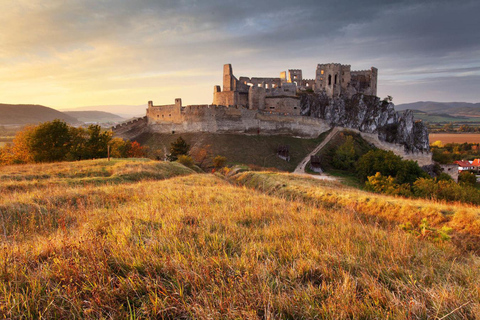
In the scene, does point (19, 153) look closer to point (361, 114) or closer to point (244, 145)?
point (244, 145)

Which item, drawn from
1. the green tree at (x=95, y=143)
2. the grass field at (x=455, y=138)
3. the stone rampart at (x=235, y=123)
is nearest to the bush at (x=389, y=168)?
the stone rampart at (x=235, y=123)

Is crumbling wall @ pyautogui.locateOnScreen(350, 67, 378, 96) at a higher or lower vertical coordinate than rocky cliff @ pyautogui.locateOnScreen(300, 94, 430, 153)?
higher

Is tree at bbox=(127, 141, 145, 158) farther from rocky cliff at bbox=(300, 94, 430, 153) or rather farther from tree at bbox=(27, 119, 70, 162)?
rocky cliff at bbox=(300, 94, 430, 153)

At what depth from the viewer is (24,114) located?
161125mm

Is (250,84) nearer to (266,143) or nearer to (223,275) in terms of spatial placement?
(266,143)

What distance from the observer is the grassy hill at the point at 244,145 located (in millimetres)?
39188

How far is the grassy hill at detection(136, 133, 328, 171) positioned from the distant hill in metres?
132

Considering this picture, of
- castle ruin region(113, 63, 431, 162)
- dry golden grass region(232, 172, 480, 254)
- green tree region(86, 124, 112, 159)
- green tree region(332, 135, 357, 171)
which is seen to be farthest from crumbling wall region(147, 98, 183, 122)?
dry golden grass region(232, 172, 480, 254)

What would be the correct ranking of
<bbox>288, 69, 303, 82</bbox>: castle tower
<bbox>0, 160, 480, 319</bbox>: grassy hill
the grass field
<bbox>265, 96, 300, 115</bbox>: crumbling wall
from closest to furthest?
<bbox>0, 160, 480, 319</bbox>: grassy hill
<bbox>265, 96, 300, 115</bbox>: crumbling wall
<bbox>288, 69, 303, 82</bbox>: castle tower
the grass field

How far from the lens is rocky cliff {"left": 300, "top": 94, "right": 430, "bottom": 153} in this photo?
55.7m

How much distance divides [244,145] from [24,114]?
608ft

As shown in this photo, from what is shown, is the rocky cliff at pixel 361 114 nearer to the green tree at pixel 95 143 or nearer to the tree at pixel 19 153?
the green tree at pixel 95 143

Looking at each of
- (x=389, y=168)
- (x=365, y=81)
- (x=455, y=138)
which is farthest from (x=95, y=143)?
(x=455, y=138)

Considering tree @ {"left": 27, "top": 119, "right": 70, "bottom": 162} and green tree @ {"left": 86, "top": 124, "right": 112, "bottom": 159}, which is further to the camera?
green tree @ {"left": 86, "top": 124, "right": 112, "bottom": 159}
